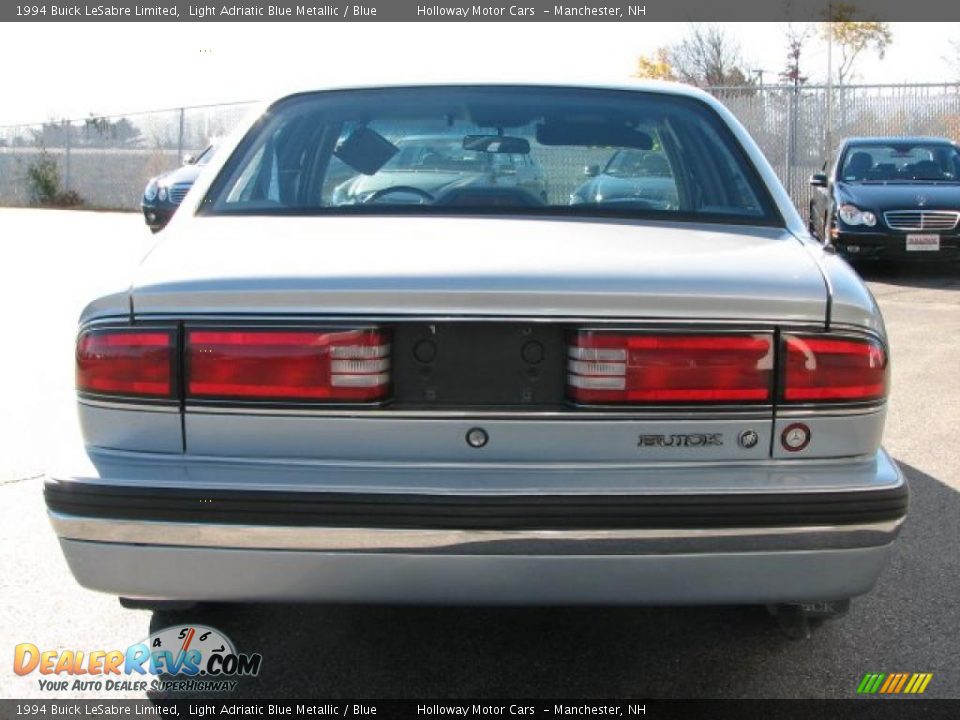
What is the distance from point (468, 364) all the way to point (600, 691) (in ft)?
3.23

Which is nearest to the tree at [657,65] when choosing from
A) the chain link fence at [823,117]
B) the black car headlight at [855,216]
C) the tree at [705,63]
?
the tree at [705,63]

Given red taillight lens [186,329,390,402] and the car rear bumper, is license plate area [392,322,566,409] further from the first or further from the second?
the car rear bumper

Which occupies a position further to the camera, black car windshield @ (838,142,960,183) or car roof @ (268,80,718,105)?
black car windshield @ (838,142,960,183)

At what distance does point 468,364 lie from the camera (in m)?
2.48

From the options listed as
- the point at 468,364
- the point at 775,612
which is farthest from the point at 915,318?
the point at 468,364

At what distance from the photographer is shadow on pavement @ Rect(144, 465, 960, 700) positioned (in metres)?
2.92

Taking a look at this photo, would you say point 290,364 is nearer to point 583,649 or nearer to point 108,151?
point 583,649

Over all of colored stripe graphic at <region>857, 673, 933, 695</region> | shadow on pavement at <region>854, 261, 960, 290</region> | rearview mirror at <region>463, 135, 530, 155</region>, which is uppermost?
rearview mirror at <region>463, 135, 530, 155</region>

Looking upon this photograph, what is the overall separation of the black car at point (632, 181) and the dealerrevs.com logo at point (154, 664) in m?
1.62

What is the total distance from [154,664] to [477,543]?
1.16 meters

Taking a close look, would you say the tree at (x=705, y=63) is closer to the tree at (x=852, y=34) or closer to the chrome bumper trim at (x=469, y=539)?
the tree at (x=852, y=34)

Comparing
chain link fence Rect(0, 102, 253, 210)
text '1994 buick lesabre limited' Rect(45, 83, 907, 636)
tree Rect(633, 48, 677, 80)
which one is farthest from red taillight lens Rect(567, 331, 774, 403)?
tree Rect(633, 48, 677, 80)

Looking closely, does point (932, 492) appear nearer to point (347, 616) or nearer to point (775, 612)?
point (775, 612)

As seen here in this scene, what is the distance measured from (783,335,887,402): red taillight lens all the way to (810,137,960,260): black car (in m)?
8.64
